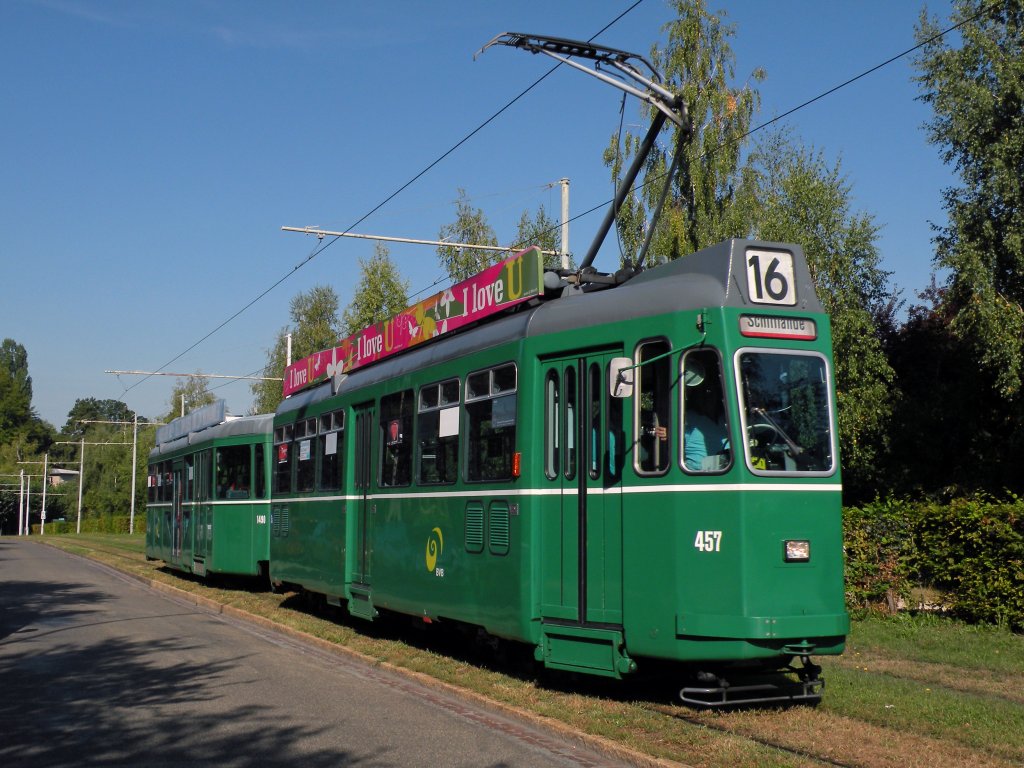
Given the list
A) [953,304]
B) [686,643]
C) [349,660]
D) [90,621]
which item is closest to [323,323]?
[953,304]

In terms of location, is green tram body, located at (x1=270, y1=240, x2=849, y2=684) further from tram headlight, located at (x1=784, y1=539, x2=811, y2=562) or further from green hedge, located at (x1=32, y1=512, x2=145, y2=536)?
green hedge, located at (x1=32, y1=512, x2=145, y2=536)

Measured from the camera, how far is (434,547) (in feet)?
39.9

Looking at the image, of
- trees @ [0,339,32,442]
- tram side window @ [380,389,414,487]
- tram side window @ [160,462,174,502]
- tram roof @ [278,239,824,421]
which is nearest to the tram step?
tram roof @ [278,239,824,421]

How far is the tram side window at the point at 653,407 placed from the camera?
29.9ft

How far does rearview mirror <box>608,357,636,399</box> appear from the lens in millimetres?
8945

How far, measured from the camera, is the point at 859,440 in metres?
29.6

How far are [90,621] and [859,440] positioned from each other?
19423 mm

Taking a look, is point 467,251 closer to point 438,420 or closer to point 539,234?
point 539,234

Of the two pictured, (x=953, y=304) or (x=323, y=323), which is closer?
(x=953, y=304)

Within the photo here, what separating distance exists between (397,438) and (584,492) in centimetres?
424

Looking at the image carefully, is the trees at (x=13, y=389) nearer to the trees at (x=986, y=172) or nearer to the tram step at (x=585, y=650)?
the trees at (x=986, y=172)

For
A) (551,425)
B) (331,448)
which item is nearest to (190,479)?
(331,448)

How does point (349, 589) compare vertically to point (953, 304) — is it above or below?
below

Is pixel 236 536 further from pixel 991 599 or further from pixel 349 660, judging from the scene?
pixel 991 599
